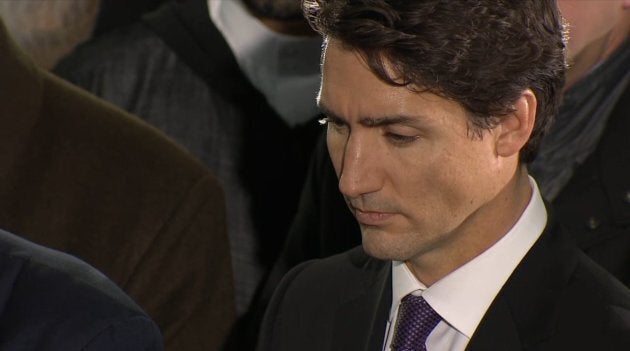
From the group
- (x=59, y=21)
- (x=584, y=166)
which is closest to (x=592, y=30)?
(x=584, y=166)

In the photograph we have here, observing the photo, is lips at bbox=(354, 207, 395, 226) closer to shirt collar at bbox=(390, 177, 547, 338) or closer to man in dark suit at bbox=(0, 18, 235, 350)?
shirt collar at bbox=(390, 177, 547, 338)

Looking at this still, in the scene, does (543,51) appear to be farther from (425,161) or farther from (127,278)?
(127,278)

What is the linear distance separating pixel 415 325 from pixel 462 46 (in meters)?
0.38

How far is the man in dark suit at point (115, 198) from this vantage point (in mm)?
2543

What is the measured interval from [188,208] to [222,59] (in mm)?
552

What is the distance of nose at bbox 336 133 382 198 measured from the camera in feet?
6.32

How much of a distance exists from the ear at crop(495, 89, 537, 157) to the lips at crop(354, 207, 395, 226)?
0.16 m

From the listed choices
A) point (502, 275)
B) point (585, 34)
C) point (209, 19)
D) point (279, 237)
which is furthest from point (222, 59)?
point (502, 275)

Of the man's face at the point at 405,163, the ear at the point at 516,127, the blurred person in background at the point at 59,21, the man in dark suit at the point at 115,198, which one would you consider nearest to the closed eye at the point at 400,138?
the man's face at the point at 405,163

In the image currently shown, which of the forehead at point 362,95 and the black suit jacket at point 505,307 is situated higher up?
the forehead at point 362,95

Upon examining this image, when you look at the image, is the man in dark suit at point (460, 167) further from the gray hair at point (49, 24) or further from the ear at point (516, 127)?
the gray hair at point (49, 24)

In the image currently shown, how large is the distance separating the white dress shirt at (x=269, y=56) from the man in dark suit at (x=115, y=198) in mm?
480

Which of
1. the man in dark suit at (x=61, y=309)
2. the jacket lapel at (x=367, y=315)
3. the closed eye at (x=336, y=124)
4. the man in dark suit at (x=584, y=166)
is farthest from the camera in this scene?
the man in dark suit at (x=584, y=166)

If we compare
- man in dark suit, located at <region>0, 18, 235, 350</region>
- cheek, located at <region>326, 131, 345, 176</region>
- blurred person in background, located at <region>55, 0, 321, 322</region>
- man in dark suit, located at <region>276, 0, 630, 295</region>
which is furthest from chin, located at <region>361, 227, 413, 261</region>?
blurred person in background, located at <region>55, 0, 321, 322</region>
